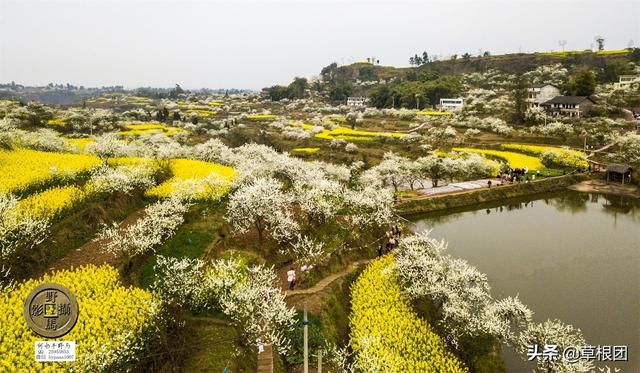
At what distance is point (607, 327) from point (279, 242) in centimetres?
1867

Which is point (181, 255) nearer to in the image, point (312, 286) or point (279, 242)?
point (279, 242)

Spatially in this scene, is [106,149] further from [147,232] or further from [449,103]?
[449,103]

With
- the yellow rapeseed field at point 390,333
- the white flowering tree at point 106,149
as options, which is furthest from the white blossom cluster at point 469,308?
the white flowering tree at point 106,149

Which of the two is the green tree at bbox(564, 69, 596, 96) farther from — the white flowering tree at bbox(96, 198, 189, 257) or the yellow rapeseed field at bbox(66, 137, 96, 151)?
the yellow rapeseed field at bbox(66, 137, 96, 151)

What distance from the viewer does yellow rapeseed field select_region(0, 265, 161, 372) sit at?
13.5m

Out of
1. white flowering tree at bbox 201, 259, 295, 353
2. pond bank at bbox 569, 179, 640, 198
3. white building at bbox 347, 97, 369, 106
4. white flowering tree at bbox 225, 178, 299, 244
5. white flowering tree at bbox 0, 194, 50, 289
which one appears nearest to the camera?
white flowering tree at bbox 201, 259, 295, 353

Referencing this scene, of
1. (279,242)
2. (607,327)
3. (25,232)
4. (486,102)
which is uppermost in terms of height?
(486,102)

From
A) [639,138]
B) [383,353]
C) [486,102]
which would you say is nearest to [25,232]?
[383,353]

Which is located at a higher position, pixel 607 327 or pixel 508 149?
pixel 508 149

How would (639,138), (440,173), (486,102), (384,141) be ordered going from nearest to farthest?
(440,173), (639,138), (384,141), (486,102)

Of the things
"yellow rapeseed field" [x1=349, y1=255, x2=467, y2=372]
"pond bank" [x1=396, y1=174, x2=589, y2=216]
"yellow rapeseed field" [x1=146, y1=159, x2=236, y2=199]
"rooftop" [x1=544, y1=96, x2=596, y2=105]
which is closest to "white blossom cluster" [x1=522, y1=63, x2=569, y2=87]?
"rooftop" [x1=544, y1=96, x2=596, y2=105]

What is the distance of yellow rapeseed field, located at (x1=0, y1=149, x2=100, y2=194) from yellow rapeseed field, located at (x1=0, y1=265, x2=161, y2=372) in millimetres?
11156

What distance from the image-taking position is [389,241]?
29.9 m

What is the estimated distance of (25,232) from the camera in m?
18.8
